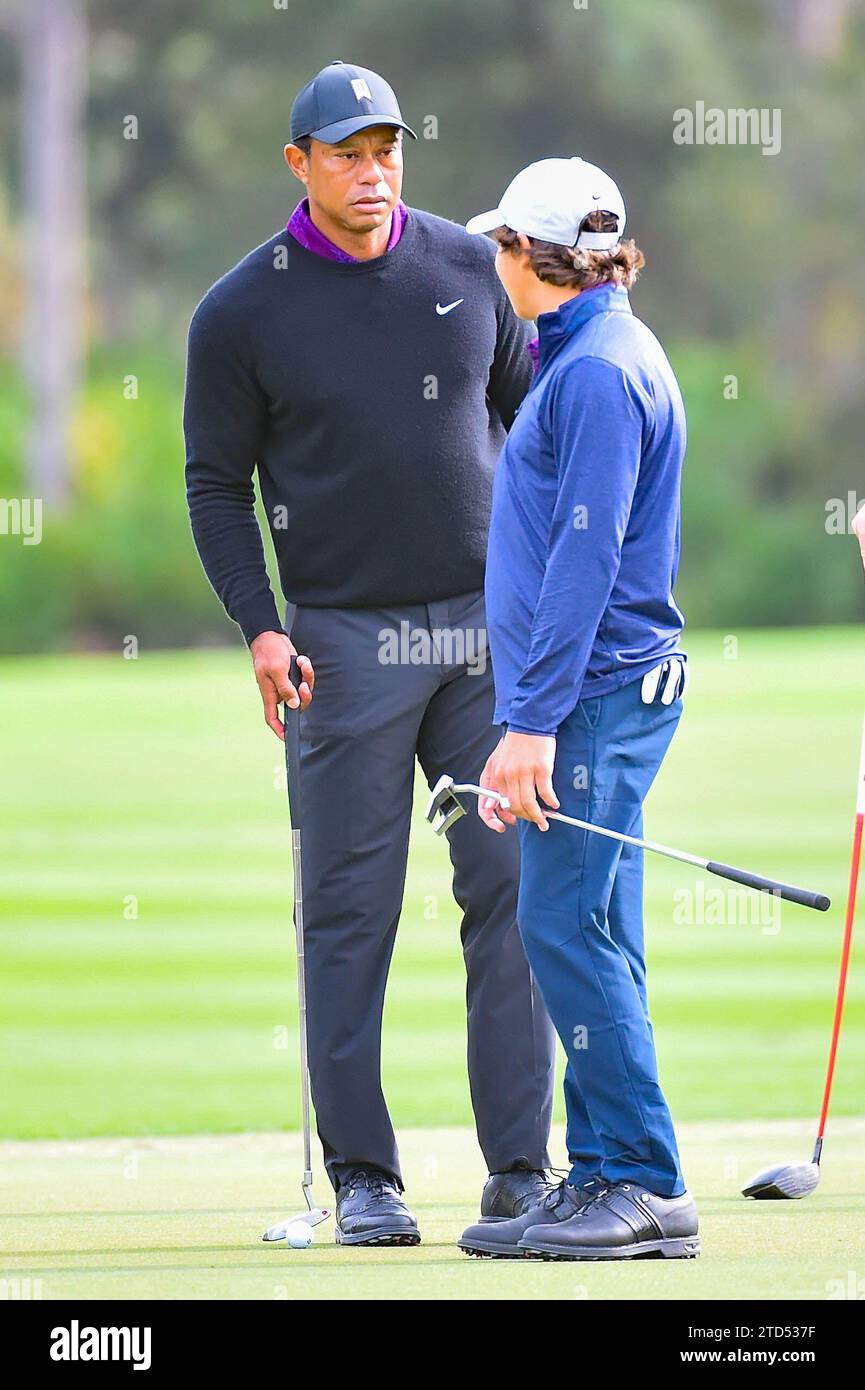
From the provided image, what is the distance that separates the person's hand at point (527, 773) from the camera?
386 centimetres

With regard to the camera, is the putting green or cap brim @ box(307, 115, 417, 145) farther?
cap brim @ box(307, 115, 417, 145)

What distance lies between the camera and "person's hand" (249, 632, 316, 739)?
4.38 metres

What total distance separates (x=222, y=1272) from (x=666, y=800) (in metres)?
14.5

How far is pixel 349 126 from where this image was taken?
171 inches

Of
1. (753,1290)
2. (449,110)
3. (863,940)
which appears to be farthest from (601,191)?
(449,110)

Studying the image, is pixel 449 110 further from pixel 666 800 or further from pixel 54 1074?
pixel 54 1074

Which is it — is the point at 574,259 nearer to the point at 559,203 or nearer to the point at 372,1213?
the point at 559,203

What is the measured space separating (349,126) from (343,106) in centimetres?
5

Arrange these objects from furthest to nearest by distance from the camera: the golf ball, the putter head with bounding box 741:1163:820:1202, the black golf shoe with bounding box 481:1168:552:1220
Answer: the putter head with bounding box 741:1163:820:1202, the black golf shoe with bounding box 481:1168:552:1220, the golf ball

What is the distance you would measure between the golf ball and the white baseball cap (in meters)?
1.70

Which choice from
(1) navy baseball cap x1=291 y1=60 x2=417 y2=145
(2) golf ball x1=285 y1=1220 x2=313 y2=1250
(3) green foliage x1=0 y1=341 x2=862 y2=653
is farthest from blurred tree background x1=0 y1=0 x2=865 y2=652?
(2) golf ball x1=285 y1=1220 x2=313 y2=1250

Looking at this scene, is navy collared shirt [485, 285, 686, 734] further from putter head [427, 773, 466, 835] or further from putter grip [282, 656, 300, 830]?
putter grip [282, 656, 300, 830]

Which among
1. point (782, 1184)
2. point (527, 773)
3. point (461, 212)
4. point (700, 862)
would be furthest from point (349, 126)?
point (461, 212)
